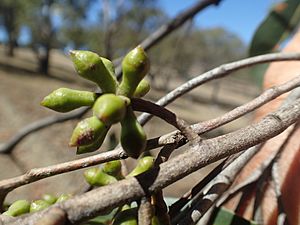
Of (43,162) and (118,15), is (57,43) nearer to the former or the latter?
(118,15)

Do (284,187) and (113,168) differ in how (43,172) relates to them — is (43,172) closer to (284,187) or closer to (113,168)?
(113,168)

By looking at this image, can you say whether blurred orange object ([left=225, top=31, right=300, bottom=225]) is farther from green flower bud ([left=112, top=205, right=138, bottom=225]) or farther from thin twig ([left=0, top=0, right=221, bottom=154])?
thin twig ([left=0, top=0, right=221, bottom=154])

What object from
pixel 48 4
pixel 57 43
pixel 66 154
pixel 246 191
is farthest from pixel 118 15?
pixel 246 191

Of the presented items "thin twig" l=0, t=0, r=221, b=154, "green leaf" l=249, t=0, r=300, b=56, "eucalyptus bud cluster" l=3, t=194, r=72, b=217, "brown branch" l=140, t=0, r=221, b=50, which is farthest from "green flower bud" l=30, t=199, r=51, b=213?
"green leaf" l=249, t=0, r=300, b=56

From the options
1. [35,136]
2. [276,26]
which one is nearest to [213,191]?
[276,26]

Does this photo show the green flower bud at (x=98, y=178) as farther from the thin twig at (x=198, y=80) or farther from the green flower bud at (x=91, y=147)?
the thin twig at (x=198, y=80)

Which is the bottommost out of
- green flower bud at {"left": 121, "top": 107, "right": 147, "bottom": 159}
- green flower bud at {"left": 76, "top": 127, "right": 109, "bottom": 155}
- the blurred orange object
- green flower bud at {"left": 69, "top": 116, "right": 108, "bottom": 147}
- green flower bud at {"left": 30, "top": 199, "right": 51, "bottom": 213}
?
the blurred orange object

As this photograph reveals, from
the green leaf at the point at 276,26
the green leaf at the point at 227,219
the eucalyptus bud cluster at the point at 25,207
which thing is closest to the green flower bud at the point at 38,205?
the eucalyptus bud cluster at the point at 25,207
